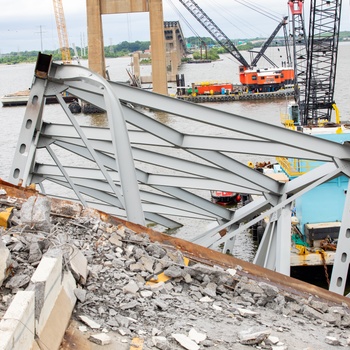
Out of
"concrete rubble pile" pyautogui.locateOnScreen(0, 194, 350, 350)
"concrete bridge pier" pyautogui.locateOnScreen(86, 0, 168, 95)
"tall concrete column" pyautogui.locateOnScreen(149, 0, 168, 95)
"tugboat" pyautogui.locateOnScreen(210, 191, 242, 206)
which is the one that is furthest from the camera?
"concrete bridge pier" pyautogui.locateOnScreen(86, 0, 168, 95)

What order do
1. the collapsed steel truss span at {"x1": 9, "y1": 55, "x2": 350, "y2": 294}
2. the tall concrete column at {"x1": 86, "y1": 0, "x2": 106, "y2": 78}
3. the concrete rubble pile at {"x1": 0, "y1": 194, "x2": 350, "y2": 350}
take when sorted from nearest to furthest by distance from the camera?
1. the concrete rubble pile at {"x1": 0, "y1": 194, "x2": 350, "y2": 350}
2. the collapsed steel truss span at {"x1": 9, "y1": 55, "x2": 350, "y2": 294}
3. the tall concrete column at {"x1": 86, "y1": 0, "x2": 106, "y2": 78}

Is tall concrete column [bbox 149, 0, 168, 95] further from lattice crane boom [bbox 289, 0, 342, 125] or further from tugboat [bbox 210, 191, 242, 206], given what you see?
tugboat [bbox 210, 191, 242, 206]

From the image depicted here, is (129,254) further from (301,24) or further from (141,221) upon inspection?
(301,24)

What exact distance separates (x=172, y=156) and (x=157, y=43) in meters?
58.8

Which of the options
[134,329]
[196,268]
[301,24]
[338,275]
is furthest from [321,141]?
[301,24]

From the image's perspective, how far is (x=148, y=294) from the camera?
6.24 meters

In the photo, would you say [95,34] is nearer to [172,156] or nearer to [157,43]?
[157,43]

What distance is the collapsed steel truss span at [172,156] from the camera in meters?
9.38

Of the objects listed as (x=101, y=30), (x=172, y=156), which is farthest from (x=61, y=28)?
(x=172, y=156)

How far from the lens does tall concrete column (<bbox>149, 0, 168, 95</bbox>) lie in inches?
2614

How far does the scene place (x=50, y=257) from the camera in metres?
5.46

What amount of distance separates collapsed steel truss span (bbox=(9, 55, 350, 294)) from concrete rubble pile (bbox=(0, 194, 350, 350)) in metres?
1.65

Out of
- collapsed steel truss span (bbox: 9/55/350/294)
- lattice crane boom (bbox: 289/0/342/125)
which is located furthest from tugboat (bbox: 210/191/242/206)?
collapsed steel truss span (bbox: 9/55/350/294)

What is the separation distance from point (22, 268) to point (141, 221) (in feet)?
9.67
